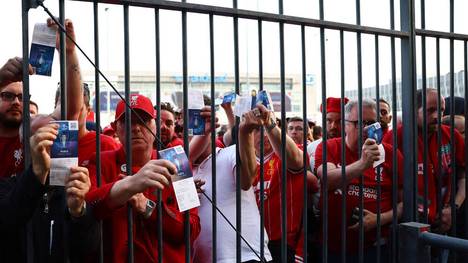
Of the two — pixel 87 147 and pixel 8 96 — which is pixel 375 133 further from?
pixel 8 96

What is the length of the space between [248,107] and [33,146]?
83 centimetres

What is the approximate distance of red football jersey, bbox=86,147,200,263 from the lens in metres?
2.00

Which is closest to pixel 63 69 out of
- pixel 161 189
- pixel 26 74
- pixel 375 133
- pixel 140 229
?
pixel 26 74

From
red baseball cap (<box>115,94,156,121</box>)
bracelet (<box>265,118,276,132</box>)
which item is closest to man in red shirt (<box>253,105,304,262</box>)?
bracelet (<box>265,118,276,132</box>)

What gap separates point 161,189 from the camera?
1734 millimetres

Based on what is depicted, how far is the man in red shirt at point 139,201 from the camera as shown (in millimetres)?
1710

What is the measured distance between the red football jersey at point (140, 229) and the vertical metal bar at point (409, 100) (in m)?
1.06

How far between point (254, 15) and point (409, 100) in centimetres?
93

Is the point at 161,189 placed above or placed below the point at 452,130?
below

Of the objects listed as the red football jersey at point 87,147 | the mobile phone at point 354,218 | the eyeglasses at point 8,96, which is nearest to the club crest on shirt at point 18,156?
the red football jersey at point 87,147

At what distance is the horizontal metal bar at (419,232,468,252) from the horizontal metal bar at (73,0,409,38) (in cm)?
94

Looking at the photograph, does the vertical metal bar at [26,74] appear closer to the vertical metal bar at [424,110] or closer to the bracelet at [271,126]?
the bracelet at [271,126]

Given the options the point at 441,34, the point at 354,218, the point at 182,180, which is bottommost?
the point at 354,218

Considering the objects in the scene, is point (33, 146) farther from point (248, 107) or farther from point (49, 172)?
point (248, 107)
